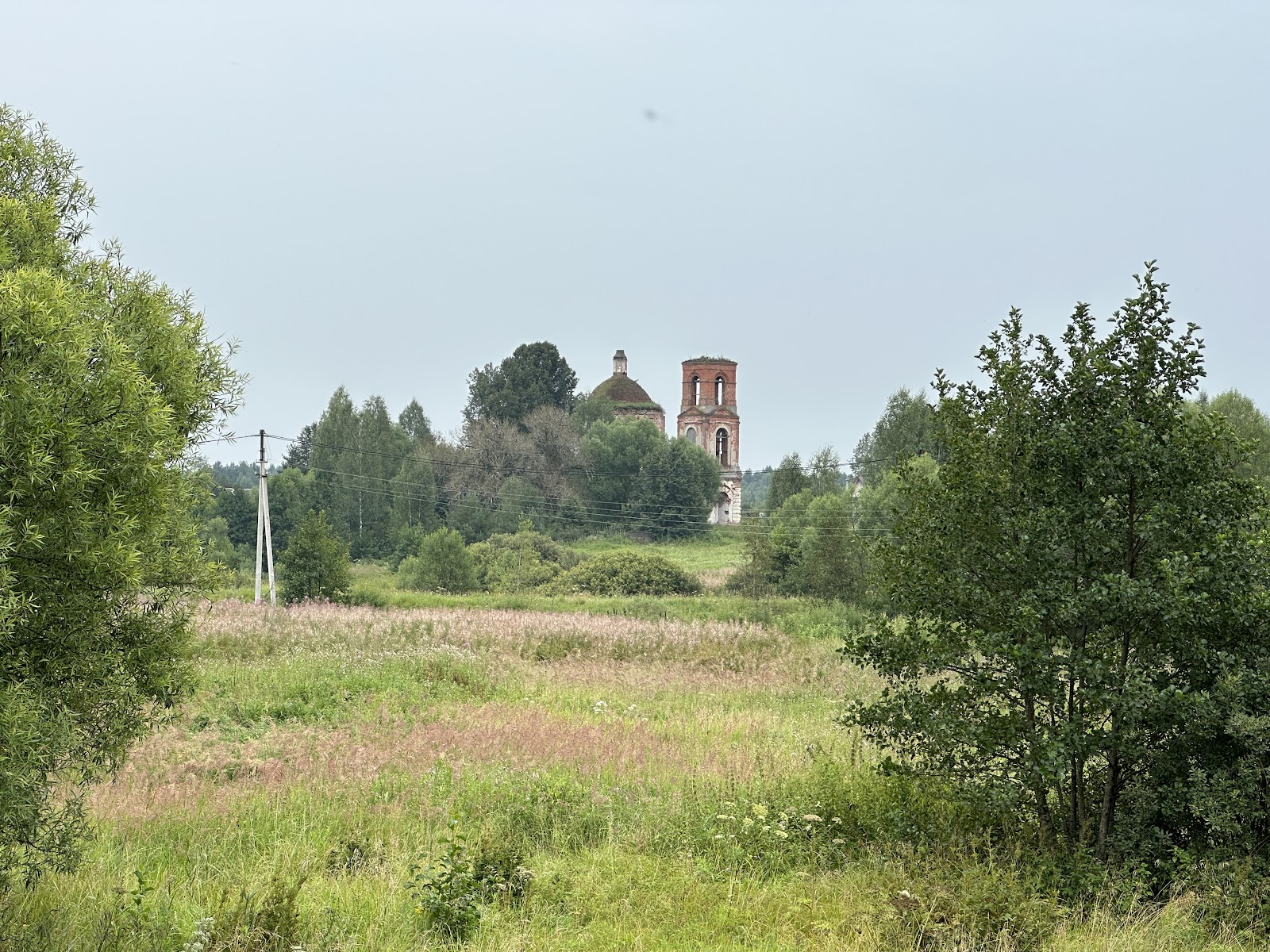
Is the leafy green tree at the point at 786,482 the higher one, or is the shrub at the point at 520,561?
the leafy green tree at the point at 786,482

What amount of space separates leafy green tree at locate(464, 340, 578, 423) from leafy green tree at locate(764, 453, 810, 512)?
2792 centimetres

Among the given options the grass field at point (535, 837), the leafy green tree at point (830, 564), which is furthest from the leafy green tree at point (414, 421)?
the grass field at point (535, 837)

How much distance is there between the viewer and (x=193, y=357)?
266 inches

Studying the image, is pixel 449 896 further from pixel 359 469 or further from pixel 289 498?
pixel 359 469

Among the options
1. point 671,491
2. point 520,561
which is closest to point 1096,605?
point 520,561

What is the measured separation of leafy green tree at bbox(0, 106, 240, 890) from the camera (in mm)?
5383

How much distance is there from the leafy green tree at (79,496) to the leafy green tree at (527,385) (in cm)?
7471

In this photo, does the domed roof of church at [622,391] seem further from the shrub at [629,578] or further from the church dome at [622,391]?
the shrub at [629,578]

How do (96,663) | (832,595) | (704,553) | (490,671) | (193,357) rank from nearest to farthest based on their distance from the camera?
(96,663)
(193,357)
(490,671)
(832,595)
(704,553)

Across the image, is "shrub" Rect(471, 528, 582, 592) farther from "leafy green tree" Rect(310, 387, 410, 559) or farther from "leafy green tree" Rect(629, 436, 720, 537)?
"leafy green tree" Rect(629, 436, 720, 537)

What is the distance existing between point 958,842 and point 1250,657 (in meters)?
2.38

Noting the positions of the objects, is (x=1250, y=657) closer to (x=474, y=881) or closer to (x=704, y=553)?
(x=474, y=881)

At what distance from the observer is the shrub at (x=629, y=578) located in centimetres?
4159

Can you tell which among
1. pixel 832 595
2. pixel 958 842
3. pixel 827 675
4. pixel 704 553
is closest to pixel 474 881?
pixel 958 842
